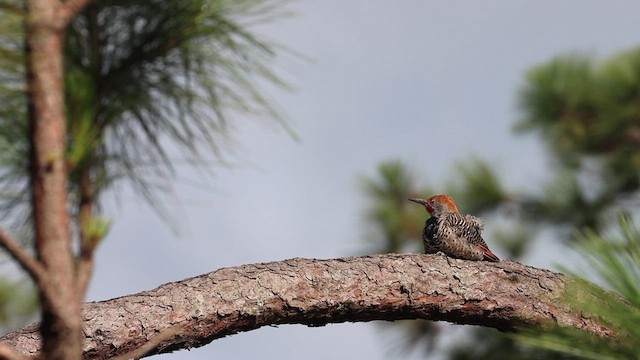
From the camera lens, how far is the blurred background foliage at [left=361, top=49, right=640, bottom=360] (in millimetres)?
5266

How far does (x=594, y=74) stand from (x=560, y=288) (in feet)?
10.8

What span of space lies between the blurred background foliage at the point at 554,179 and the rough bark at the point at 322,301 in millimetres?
2092

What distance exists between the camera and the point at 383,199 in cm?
530

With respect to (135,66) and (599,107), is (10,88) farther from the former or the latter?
(599,107)

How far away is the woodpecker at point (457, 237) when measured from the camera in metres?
3.30

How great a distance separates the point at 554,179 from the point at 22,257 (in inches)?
176

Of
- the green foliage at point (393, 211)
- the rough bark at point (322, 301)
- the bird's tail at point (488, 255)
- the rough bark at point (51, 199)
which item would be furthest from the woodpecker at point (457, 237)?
the rough bark at point (51, 199)

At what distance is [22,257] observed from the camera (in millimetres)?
1296

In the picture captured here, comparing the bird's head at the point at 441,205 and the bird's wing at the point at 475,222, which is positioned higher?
the bird's head at the point at 441,205

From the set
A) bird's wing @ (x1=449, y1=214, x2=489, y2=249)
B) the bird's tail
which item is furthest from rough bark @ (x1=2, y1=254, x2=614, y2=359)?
bird's wing @ (x1=449, y1=214, x2=489, y2=249)

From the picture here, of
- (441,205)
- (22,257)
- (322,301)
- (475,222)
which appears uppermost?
(441,205)

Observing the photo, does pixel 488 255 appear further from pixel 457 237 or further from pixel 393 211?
pixel 393 211

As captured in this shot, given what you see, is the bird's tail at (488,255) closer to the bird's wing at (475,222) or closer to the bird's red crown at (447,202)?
the bird's wing at (475,222)

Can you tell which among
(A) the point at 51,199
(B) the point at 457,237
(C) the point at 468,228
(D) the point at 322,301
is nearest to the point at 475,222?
(C) the point at 468,228
